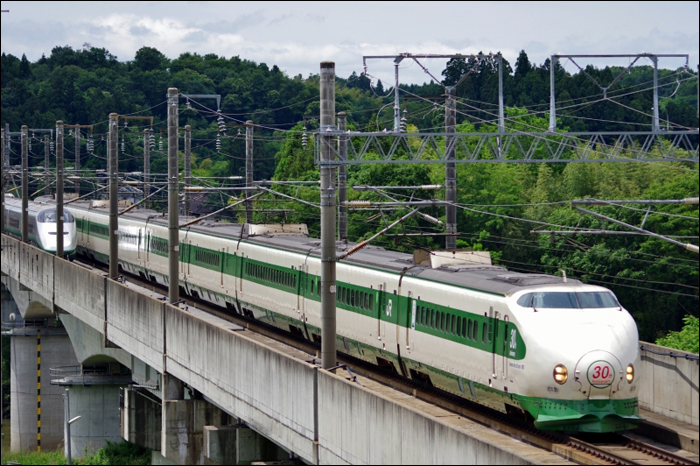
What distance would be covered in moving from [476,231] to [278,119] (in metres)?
55.9

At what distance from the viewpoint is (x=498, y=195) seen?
82.7m

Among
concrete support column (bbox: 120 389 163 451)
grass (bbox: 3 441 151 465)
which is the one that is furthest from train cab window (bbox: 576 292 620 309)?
grass (bbox: 3 441 151 465)

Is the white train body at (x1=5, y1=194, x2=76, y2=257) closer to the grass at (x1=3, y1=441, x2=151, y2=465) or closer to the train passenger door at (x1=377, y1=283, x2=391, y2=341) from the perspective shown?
the grass at (x1=3, y1=441, x2=151, y2=465)

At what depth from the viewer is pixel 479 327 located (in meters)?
21.7

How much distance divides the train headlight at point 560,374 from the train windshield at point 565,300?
4.32 feet

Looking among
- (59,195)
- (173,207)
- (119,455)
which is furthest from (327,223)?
(119,455)

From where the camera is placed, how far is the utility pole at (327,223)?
23.1 meters

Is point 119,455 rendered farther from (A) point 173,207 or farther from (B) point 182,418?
(A) point 173,207

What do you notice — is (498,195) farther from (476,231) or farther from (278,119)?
(278,119)

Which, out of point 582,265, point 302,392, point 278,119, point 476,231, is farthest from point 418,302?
point 278,119

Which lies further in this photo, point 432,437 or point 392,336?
point 392,336

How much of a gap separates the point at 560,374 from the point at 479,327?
291 cm

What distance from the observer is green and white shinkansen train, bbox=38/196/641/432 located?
19.2 meters

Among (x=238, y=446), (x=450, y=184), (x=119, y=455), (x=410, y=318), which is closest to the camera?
(x=410, y=318)
